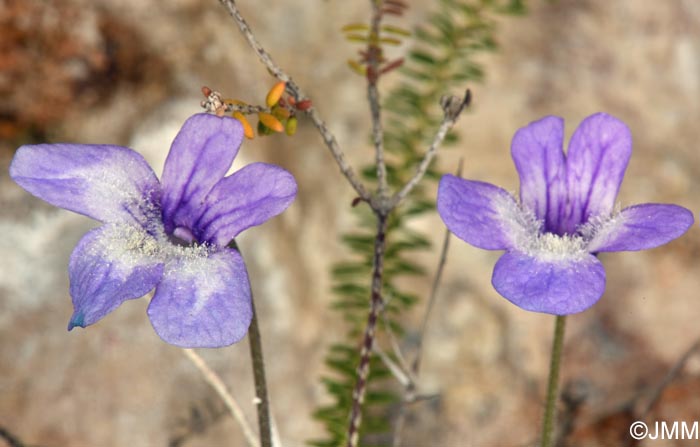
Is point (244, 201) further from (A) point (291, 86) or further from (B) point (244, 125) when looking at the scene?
(A) point (291, 86)

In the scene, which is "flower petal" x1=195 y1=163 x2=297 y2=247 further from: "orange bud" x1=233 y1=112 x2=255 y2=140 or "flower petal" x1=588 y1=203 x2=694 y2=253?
"flower petal" x1=588 y1=203 x2=694 y2=253

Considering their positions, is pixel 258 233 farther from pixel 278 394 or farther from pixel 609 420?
pixel 609 420

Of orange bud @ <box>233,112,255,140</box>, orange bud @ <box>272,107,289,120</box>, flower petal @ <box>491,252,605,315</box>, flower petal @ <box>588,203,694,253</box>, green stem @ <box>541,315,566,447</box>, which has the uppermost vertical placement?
orange bud @ <box>272,107,289,120</box>

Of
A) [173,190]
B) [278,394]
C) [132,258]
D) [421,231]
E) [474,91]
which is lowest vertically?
[278,394]

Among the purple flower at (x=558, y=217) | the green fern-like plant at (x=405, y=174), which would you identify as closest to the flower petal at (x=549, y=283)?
the purple flower at (x=558, y=217)

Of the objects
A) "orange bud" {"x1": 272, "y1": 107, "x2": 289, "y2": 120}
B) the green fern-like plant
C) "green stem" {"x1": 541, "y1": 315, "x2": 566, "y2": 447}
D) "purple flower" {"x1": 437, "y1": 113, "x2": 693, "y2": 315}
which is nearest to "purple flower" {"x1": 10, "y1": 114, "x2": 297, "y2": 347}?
"orange bud" {"x1": 272, "y1": 107, "x2": 289, "y2": 120}

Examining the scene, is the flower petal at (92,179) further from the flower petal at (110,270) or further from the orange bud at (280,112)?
the orange bud at (280,112)

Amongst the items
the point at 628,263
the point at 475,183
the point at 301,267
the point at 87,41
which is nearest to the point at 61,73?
the point at 87,41

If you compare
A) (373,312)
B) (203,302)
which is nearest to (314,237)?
(373,312)
